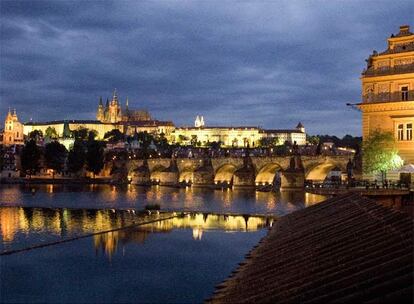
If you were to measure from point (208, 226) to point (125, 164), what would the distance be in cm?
10137

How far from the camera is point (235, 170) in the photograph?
120750mm

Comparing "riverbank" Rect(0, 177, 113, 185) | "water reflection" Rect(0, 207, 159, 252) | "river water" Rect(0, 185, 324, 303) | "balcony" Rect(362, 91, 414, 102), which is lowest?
"river water" Rect(0, 185, 324, 303)

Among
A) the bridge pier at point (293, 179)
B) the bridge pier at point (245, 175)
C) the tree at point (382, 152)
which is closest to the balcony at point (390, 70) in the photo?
the tree at point (382, 152)

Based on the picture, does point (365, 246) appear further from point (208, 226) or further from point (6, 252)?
point (208, 226)

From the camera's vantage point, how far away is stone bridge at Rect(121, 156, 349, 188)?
334 ft

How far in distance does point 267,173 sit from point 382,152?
249 feet

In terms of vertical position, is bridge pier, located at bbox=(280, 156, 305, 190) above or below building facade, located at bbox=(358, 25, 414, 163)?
below

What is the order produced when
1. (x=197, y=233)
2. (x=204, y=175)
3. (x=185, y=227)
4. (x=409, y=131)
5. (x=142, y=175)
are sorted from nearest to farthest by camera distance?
(x=197, y=233) → (x=185, y=227) → (x=409, y=131) → (x=204, y=175) → (x=142, y=175)

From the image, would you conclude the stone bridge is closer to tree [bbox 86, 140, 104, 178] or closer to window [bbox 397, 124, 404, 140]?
tree [bbox 86, 140, 104, 178]

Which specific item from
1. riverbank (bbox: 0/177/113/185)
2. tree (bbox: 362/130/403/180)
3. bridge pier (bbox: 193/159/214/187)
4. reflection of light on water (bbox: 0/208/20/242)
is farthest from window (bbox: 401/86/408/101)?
riverbank (bbox: 0/177/113/185)

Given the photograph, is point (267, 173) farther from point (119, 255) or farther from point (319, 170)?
point (119, 255)

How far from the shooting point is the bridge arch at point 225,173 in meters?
125

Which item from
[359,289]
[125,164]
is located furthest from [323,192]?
[125,164]

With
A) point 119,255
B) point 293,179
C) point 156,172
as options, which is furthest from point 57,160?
point 119,255
